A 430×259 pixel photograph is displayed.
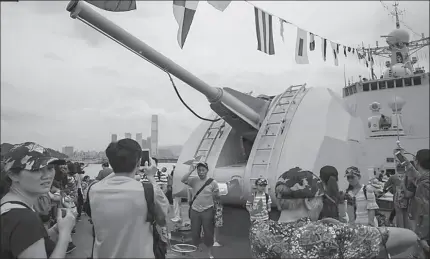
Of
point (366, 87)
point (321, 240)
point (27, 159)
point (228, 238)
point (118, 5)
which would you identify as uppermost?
point (366, 87)

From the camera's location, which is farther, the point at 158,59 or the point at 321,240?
the point at 158,59

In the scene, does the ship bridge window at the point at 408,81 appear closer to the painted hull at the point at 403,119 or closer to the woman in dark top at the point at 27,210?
the painted hull at the point at 403,119

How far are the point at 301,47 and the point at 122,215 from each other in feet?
18.0

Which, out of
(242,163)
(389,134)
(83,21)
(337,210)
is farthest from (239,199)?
(389,134)

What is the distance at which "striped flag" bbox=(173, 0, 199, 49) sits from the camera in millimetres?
3256

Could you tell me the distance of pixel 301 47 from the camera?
645cm

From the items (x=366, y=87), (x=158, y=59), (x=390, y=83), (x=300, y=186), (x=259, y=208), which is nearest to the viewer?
(x=300, y=186)

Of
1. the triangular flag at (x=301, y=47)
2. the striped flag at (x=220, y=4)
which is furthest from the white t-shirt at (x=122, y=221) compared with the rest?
the triangular flag at (x=301, y=47)

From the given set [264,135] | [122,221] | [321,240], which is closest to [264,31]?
[264,135]

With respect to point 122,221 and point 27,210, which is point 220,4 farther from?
point 27,210

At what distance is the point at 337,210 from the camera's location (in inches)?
133

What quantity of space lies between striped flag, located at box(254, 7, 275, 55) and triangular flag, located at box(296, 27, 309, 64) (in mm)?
1088

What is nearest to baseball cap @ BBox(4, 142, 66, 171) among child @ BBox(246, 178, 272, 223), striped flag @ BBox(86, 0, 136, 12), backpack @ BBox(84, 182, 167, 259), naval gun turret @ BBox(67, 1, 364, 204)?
backpack @ BBox(84, 182, 167, 259)

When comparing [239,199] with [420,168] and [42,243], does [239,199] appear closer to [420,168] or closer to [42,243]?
[420,168]
